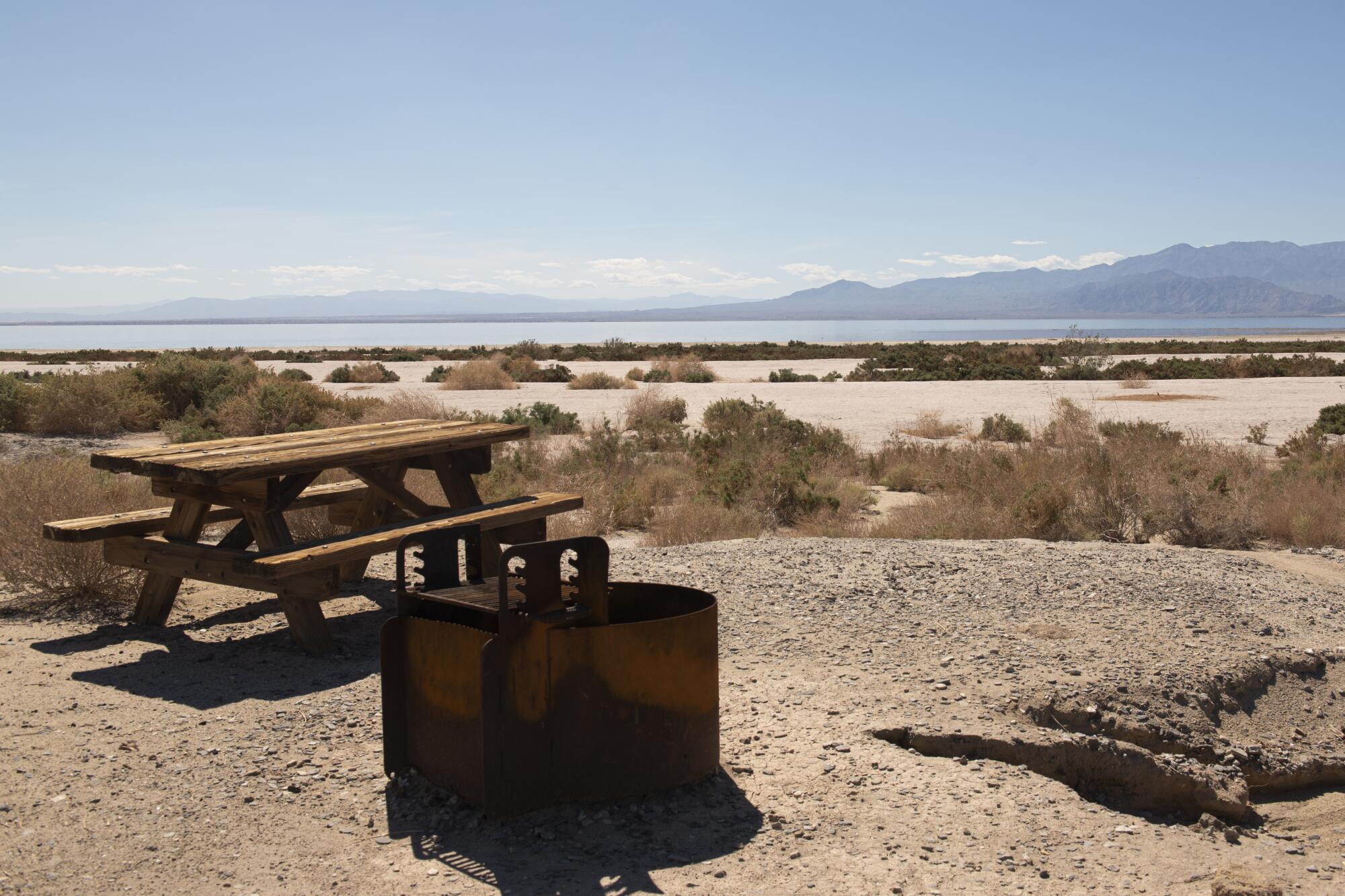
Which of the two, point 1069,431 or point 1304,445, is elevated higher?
point 1069,431

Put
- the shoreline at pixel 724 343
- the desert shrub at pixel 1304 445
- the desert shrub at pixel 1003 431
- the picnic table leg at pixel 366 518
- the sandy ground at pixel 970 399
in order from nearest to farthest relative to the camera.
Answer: the picnic table leg at pixel 366 518 < the desert shrub at pixel 1304 445 < the desert shrub at pixel 1003 431 < the sandy ground at pixel 970 399 < the shoreline at pixel 724 343

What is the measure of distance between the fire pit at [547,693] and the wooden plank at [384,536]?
18.6 inches

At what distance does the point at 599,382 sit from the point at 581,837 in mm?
26820

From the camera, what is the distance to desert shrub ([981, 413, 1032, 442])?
15336mm

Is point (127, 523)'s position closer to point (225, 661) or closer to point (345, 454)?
point (225, 661)

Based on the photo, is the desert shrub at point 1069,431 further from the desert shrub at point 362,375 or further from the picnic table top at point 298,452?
the desert shrub at point 362,375

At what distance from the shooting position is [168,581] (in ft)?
18.7

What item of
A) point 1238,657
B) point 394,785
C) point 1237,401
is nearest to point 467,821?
point 394,785

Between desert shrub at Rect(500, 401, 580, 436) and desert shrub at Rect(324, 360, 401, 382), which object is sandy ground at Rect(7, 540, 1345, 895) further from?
desert shrub at Rect(324, 360, 401, 382)

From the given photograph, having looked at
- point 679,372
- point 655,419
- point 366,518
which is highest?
point 366,518

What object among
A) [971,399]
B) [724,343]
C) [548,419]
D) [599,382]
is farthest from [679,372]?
[724,343]

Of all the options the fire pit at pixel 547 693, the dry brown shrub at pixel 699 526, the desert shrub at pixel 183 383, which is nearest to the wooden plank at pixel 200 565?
the fire pit at pixel 547 693

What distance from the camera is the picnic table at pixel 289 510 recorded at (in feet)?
16.8

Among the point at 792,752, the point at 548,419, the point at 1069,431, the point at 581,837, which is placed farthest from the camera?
the point at 548,419
